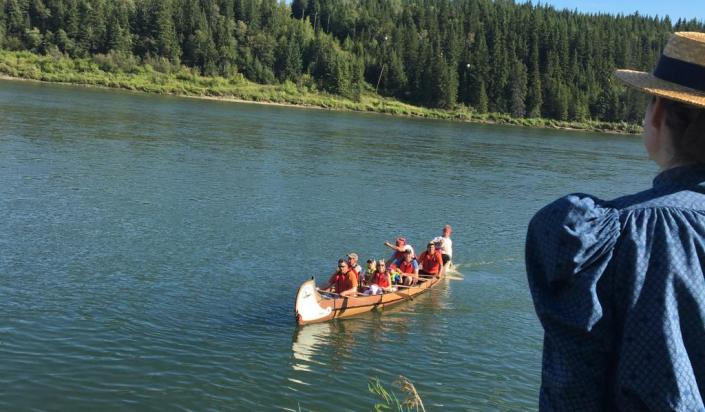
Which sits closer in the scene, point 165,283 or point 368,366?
point 368,366

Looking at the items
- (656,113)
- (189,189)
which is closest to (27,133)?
(189,189)

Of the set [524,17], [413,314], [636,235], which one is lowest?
[413,314]

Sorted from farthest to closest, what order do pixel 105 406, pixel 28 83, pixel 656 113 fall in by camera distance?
1. pixel 28 83
2. pixel 105 406
3. pixel 656 113

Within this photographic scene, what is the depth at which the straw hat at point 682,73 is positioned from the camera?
228 centimetres

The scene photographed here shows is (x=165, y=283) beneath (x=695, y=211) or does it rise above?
beneath

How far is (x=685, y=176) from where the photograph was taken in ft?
7.57

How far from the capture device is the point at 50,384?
1221 cm

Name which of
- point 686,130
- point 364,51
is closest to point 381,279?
point 686,130

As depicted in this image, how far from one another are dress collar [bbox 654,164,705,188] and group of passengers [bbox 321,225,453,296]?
15360 millimetres

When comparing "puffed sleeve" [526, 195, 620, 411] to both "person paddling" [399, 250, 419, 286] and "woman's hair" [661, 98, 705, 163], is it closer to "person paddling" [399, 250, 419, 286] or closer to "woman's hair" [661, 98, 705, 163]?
"woman's hair" [661, 98, 705, 163]

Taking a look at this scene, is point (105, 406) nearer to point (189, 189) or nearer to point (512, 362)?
point (512, 362)

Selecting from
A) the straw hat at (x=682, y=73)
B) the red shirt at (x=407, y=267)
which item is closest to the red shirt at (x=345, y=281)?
the red shirt at (x=407, y=267)

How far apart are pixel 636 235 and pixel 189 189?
3009 centimetres

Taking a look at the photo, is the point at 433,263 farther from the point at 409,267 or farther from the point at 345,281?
the point at 345,281
